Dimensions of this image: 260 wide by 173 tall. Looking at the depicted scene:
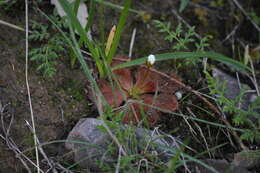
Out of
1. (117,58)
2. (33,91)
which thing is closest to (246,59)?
(117,58)

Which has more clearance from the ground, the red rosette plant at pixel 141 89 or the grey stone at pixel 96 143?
the red rosette plant at pixel 141 89

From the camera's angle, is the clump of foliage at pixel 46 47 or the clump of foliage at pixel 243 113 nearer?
the clump of foliage at pixel 243 113

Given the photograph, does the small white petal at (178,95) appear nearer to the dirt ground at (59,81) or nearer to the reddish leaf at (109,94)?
the dirt ground at (59,81)

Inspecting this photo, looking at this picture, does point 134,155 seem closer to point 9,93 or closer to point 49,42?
point 9,93

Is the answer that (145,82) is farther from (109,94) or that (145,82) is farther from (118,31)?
(118,31)

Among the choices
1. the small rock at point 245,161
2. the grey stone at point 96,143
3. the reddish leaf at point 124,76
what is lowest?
the small rock at point 245,161

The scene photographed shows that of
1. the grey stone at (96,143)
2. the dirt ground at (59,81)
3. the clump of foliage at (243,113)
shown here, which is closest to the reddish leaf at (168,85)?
the dirt ground at (59,81)

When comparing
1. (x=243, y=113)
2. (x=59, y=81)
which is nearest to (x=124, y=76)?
(x=59, y=81)
